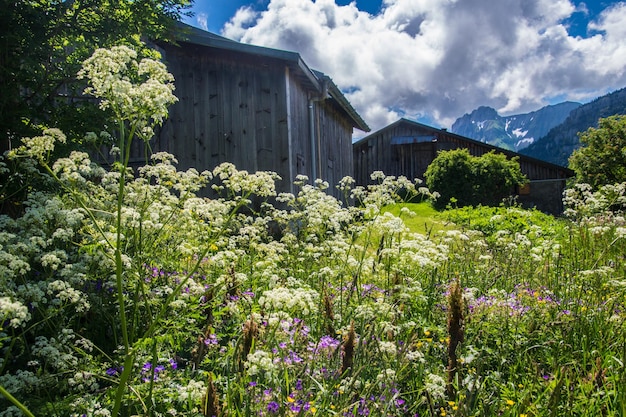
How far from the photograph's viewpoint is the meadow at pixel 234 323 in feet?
6.89

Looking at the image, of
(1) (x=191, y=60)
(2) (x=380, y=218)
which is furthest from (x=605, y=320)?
(1) (x=191, y=60)

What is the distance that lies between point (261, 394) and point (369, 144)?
27869mm

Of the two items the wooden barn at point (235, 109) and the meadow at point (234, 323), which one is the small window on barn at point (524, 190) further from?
the meadow at point (234, 323)

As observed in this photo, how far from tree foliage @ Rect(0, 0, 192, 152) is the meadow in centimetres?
109

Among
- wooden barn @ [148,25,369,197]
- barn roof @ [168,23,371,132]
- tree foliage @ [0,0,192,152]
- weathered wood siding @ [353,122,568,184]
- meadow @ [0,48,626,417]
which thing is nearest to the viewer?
meadow @ [0,48,626,417]

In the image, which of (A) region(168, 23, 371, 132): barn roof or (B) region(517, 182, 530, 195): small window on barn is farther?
(B) region(517, 182, 530, 195): small window on barn

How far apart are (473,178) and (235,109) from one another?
14.6m

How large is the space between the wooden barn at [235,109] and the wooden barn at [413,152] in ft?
59.8

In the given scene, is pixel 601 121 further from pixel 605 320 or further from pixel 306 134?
pixel 605 320

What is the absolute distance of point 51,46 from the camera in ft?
16.6

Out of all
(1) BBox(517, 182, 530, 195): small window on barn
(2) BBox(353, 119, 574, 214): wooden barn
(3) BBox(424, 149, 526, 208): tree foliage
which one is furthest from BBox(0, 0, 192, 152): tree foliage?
(1) BBox(517, 182, 530, 195): small window on barn

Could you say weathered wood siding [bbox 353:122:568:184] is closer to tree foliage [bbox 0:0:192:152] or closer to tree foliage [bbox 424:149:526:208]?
tree foliage [bbox 424:149:526:208]

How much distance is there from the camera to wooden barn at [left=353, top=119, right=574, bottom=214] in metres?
27.5

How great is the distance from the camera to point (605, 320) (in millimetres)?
3449
